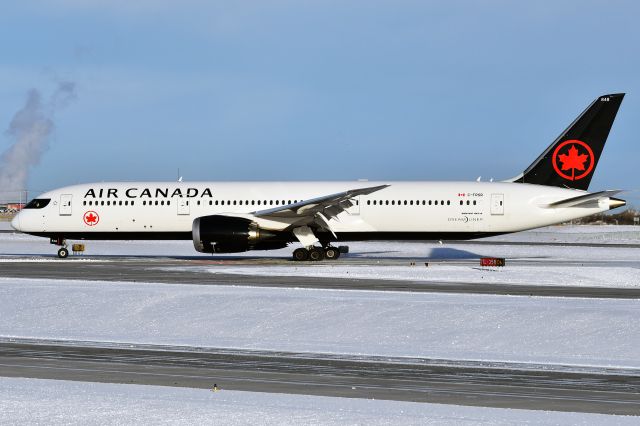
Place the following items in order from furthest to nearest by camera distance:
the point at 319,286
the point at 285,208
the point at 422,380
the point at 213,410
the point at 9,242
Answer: the point at 9,242 → the point at 285,208 → the point at 319,286 → the point at 422,380 → the point at 213,410

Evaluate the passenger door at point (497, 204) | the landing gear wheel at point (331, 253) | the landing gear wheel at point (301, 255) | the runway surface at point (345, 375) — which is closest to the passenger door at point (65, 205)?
the landing gear wheel at point (301, 255)

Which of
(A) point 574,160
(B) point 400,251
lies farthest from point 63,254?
(A) point 574,160

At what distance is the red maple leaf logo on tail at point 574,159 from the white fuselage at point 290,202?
3.24 feet

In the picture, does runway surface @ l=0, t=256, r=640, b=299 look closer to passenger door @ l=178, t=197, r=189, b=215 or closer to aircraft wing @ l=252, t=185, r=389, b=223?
aircraft wing @ l=252, t=185, r=389, b=223

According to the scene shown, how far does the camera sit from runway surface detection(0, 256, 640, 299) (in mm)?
26875

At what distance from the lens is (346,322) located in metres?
20.3

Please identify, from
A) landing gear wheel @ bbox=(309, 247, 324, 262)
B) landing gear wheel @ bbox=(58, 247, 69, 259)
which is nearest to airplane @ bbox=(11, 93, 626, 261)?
landing gear wheel @ bbox=(309, 247, 324, 262)

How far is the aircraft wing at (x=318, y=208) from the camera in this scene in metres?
40.9

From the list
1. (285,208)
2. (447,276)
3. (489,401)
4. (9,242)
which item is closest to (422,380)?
(489,401)

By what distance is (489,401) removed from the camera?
39.7ft

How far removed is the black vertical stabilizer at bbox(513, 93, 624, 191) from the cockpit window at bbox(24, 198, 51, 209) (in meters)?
23.2

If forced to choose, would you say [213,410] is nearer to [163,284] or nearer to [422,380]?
[422,380]

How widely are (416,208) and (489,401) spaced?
31413 mm

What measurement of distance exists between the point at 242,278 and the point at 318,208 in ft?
34.7
